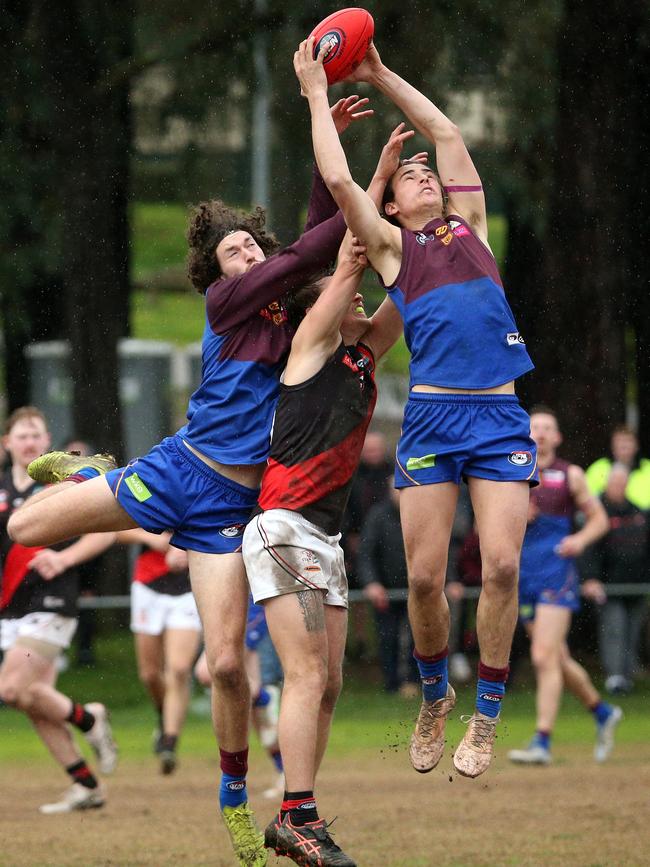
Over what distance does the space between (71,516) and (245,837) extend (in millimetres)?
1625

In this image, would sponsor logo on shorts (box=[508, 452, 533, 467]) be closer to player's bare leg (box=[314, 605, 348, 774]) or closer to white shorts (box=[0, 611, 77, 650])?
player's bare leg (box=[314, 605, 348, 774])

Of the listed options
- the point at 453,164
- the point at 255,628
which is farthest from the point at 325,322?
the point at 255,628

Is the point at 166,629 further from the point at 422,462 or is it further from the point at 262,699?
the point at 422,462

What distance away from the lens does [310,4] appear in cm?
1463

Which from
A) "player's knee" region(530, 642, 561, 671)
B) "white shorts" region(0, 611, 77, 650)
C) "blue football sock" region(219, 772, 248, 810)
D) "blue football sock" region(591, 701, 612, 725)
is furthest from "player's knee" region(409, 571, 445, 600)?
"blue football sock" region(591, 701, 612, 725)

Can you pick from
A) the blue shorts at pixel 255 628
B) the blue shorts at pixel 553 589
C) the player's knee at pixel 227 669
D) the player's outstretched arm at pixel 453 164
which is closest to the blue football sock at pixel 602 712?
the blue shorts at pixel 553 589

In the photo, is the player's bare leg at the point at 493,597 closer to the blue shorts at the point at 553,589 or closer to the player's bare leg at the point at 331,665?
the player's bare leg at the point at 331,665

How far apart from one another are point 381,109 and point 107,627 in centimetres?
584

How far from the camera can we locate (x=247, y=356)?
22.3 ft

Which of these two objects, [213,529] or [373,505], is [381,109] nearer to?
[373,505]

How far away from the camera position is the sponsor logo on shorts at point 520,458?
264 inches

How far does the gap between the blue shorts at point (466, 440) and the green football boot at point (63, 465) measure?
1454 millimetres

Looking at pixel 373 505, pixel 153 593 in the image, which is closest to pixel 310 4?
pixel 373 505

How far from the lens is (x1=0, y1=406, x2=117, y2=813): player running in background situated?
9758mm
